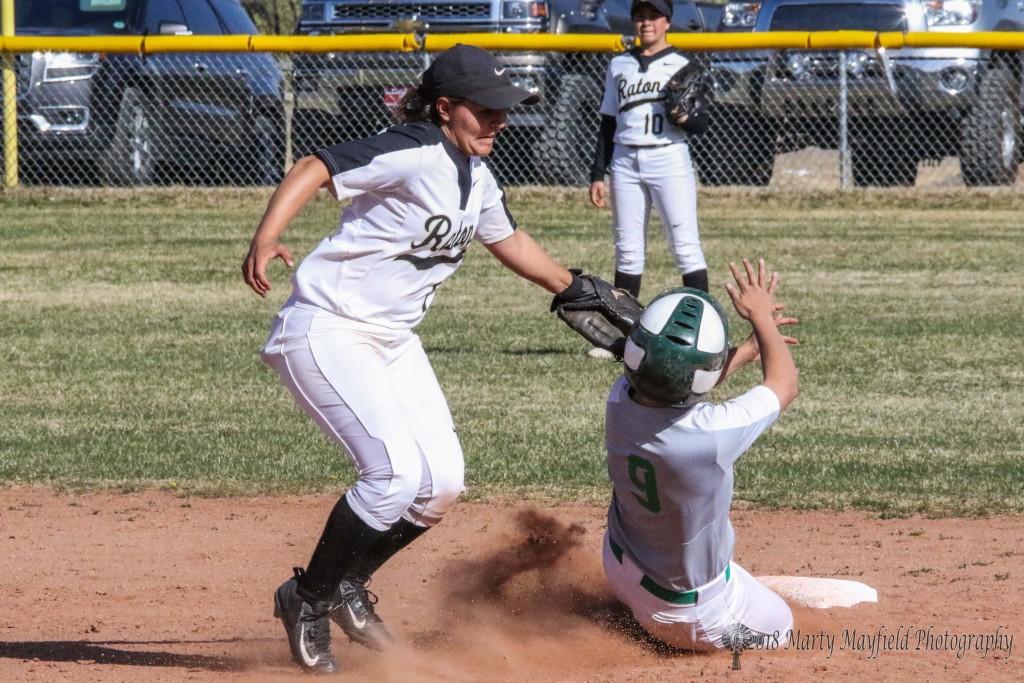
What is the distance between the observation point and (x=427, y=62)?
14547 mm

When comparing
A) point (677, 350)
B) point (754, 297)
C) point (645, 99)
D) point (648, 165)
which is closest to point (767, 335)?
point (754, 297)

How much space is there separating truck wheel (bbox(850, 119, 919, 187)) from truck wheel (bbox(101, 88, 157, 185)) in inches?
277

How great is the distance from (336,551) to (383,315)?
68 centimetres

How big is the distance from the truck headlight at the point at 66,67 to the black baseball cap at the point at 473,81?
1089 centimetres

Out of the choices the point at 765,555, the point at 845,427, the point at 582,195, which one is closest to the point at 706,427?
the point at 765,555

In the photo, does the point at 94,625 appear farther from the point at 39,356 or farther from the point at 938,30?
the point at 938,30

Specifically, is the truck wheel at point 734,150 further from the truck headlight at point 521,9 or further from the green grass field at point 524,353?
the truck headlight at point 521,9

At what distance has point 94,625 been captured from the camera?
4.98m

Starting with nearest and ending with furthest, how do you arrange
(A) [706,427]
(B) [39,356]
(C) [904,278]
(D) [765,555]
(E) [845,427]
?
(A) [706,427] → (D) [765,555] → (E) [845,427] → (B) [39,356] → (C) [904,278]

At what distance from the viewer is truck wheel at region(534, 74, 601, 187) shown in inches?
571

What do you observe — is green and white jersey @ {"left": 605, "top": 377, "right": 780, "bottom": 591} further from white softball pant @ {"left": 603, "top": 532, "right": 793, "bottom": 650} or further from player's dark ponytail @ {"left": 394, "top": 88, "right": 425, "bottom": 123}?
player's dark ponytail @ {"left": 394, "top": 88, "right": 425, "bottom": 123}

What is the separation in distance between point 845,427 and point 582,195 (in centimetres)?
768

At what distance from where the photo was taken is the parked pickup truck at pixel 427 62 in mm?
14500

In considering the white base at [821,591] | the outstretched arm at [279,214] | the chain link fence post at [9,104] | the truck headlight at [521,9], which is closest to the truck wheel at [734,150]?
the truck headlight at [521,9]
